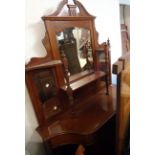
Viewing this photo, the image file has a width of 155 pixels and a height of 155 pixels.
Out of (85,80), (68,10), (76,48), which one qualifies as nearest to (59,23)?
(68,10)

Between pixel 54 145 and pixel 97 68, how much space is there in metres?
0.79

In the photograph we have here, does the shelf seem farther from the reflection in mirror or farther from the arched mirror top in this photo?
the arched mirror top

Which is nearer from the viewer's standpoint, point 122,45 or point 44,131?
point 44,131

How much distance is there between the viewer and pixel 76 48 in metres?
1.36

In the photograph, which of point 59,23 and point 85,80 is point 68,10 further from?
point 85,80

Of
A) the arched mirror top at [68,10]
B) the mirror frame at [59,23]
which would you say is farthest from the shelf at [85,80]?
the arched mirror top at [68,10]

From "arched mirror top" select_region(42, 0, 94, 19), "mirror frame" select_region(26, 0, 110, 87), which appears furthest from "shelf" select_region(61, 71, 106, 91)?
"arched mirror top" select_region(42, 0, 94, 19)

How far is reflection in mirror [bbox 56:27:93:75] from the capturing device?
1254 millimetres

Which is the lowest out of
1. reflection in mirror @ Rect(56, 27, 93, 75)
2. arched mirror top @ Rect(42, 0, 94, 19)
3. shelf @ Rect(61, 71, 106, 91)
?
shelf @ Rect(61, 71, 106, 91)

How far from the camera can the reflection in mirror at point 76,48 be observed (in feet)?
4.11
